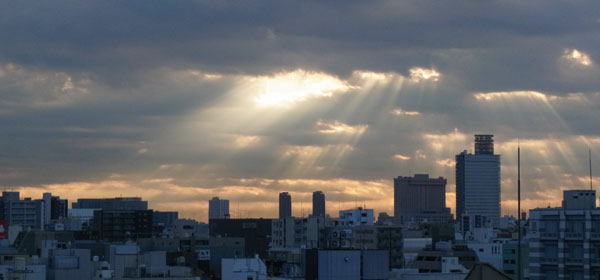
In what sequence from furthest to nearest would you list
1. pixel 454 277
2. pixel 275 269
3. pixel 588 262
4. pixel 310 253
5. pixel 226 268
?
pixel 275 269, pixel 226 268, pixel 454 277, pixel 310 253, pixel 588 262

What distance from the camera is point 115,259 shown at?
193 metres

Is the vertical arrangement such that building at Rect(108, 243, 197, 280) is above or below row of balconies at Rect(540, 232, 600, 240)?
below

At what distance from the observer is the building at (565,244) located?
11962 centimetres

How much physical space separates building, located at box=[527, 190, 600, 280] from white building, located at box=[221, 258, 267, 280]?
4203cm

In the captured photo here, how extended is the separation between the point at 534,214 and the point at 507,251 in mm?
65396

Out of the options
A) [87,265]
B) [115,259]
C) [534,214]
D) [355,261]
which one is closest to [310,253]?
[355,261]

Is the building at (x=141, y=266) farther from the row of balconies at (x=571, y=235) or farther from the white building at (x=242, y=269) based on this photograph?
the row of balconies at (x=571, y=235)

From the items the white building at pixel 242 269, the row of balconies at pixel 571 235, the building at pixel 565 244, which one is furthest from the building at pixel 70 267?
the row of balconies at pixel 571 235

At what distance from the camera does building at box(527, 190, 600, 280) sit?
119625 mm

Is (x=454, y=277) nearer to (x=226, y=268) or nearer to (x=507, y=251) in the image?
(x=226, y=268)

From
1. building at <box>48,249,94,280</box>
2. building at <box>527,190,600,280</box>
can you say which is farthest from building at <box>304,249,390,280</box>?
building at <box>48,249,94,280</box>

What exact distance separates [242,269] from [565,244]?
173 ft

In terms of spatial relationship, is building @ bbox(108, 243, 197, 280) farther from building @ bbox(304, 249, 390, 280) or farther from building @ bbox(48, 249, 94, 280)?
building @ bbox(304, 249, 390, 280)

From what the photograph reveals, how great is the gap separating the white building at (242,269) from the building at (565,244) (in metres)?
42.0
